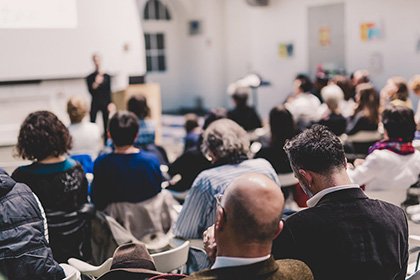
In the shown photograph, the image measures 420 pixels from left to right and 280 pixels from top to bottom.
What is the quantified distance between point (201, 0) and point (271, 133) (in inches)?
397

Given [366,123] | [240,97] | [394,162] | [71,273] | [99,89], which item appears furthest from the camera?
[99,89]

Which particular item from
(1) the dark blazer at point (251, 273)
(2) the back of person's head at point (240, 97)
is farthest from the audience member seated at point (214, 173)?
(2) the back of person's head at point (240, 97)

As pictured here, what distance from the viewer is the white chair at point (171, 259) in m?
2.74

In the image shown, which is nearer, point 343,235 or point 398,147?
point 343,235

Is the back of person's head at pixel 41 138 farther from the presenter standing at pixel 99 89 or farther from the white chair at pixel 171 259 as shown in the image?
the presenter standing at pixel 99 89

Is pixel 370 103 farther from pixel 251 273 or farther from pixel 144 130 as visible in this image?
pixel 251 273

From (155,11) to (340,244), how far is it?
509 inches

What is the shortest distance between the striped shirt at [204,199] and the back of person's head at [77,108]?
203 cm

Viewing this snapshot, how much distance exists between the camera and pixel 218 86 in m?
14.3

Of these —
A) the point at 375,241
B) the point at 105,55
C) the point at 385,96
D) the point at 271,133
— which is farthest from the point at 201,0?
the point at 375,241

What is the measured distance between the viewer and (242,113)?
6.60m

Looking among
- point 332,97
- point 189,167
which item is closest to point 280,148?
point 189,167

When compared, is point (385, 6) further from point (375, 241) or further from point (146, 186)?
point (375, 241)

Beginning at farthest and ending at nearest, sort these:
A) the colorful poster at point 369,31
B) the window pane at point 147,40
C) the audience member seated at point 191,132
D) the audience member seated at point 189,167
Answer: the window pane at point 147,40, the colorful poster at point 369,31, the audience member seated at point 191,132, the audience member seated at point 189,167
